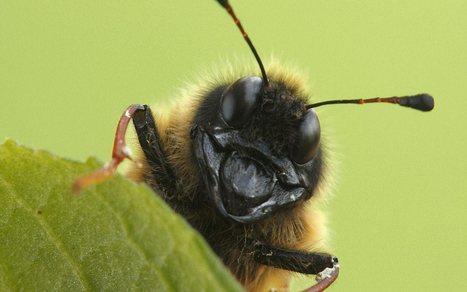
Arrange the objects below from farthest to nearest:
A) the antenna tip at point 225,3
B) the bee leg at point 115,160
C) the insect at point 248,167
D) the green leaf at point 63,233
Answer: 1. the insect at point 248,167
2. the antenna tip at point 225,3
3. the green leaf at point 63,233
4. the bee leg at point 115,160

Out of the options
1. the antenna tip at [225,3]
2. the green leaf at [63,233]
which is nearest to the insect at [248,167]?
the antenna tip at [225,3]

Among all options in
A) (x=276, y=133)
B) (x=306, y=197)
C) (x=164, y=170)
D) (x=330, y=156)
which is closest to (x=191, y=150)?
(x=164, y=170)

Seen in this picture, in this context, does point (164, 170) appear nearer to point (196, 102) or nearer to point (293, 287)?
point (196, 102)

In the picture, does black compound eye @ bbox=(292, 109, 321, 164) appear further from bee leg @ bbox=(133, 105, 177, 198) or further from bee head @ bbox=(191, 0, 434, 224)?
bee leg @ bbox=(133, 105, 177, 198)

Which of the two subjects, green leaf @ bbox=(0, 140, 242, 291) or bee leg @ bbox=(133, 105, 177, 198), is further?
bee leg @ bbox=(133, 105, 177, 198)

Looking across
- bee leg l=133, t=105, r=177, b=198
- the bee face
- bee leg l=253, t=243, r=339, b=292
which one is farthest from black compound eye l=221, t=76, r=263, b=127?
bee leg l=253, t=243, r=339, b=292

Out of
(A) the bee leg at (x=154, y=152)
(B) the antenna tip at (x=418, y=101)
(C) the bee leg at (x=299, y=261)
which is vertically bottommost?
(C) the bee leg at (x=299, y=261)

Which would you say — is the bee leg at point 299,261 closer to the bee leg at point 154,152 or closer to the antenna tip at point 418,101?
the bee leg at point 154,152

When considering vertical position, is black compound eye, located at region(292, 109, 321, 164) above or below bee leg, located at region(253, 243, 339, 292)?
above
